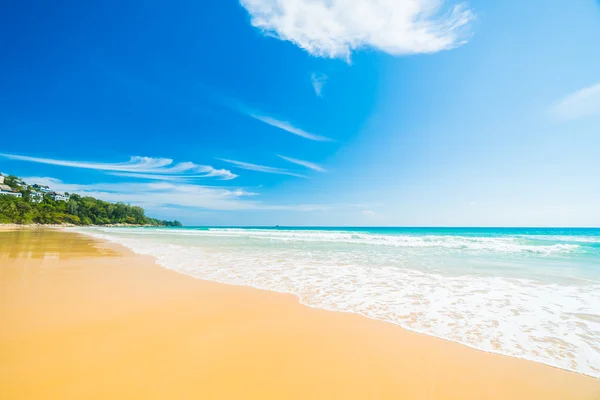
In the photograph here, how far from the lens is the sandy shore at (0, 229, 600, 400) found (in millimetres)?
2102

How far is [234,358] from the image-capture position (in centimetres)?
259

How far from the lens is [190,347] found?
9.16 feet

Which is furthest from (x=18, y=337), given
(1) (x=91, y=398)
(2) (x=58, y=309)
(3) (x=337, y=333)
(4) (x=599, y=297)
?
(4) (x=599, y=297)

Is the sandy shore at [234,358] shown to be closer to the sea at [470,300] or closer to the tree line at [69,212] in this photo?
the sea at [470,300]

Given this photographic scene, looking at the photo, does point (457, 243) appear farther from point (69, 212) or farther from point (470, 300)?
point (69, 212)

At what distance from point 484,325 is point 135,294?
227 inches

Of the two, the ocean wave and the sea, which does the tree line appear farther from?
the sea

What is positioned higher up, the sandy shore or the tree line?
the tree line

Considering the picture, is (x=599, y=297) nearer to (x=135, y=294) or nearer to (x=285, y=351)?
(x=285, y=351)

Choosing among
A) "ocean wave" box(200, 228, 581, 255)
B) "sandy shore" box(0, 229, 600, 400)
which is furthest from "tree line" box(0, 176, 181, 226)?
"sandy shore" box(0, 229, 600, 400)

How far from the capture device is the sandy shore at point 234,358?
210cm

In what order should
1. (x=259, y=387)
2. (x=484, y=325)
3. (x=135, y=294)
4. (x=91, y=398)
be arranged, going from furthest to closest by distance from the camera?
1. (x=135, y=294)
2. (x=484, y=325)
3. (x=259, y=387)
4. (x=91, y=398)

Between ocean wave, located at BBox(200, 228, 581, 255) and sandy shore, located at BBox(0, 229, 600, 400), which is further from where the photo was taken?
ocean wave, located at BBox(200, 228, 581, 255)

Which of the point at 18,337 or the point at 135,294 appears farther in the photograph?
the point at 135,294
